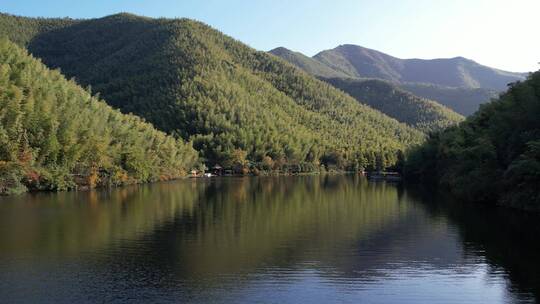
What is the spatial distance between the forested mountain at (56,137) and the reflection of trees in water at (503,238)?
152 feet

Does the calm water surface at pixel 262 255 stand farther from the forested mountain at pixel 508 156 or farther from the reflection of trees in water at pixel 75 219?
the forested mountain at pixel 508 156

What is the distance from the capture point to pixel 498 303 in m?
23.2

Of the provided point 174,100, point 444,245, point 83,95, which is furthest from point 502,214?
point 174,100

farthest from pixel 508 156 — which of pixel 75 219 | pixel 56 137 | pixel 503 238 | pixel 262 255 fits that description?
pixel 56 137

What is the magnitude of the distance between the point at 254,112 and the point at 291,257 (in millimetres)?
146799

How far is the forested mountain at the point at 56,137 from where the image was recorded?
2687 inches

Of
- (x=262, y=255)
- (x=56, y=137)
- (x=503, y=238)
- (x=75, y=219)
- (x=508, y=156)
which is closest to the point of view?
→ (x=262, y=255)

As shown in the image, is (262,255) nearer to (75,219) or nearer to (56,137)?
(75,219)

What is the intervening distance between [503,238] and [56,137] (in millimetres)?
57498

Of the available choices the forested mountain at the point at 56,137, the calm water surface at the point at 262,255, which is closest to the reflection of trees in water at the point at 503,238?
the calm water surface at the point at 262,255

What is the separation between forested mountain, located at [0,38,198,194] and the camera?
68250 millimetres

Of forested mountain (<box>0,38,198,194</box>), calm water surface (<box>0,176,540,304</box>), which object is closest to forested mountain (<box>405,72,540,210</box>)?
calm water surface (<box>0,176,540,304</box>)

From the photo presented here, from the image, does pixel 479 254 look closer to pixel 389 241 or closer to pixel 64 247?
pixel 389 241

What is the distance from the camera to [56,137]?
7512cm
